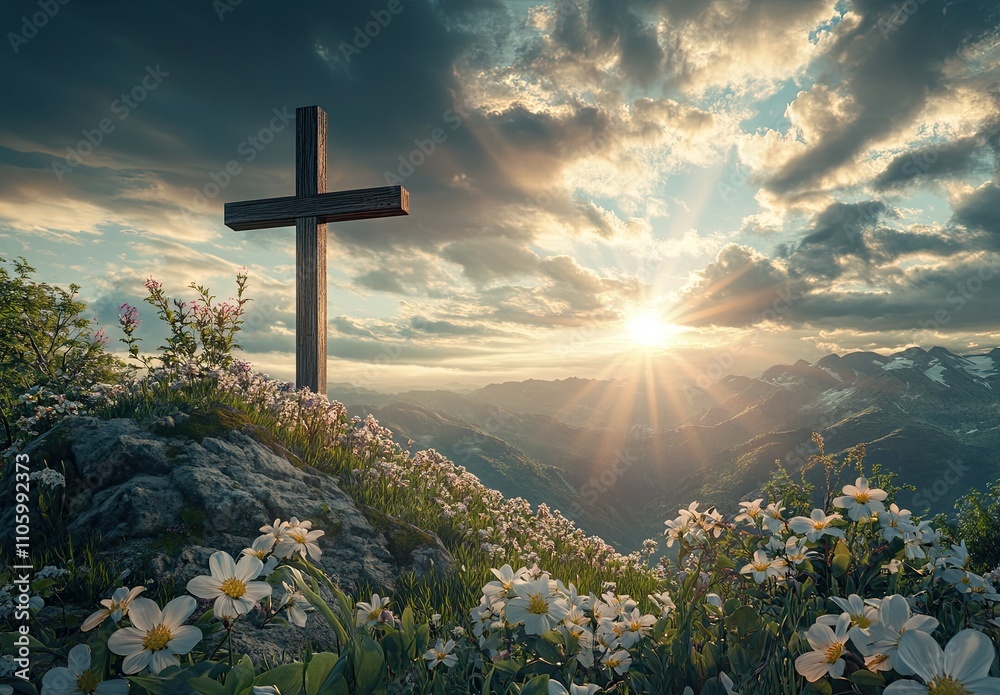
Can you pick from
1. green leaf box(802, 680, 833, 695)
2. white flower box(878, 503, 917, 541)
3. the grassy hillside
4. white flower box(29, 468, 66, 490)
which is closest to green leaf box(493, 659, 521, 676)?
the grassy hillside

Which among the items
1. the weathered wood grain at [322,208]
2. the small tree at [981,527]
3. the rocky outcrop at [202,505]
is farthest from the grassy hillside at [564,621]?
the weathered wood grain at [322,208]

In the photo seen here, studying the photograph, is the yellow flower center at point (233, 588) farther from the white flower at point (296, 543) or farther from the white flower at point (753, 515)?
the white flower at point (753, 515)

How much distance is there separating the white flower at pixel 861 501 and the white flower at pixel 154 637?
2.49 meters

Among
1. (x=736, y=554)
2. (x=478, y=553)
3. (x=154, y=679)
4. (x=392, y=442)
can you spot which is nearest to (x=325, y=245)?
(x=392, y=442)

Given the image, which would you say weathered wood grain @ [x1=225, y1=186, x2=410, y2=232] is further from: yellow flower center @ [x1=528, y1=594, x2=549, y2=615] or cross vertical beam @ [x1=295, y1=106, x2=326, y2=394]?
yellow flower center @ [x1=528, y1=594, x2=549, y2=615]

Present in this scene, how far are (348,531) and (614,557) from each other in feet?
15.0

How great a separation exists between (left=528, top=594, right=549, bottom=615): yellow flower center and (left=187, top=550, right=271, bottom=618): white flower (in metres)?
0.84

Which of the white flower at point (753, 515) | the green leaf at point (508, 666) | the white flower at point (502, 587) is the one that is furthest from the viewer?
the white flower at point (753, 515)

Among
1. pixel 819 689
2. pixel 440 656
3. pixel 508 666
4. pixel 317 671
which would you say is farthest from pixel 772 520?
pixel 317 671

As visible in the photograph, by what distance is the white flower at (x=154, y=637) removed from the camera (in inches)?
54.8

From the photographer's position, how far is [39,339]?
1220cm

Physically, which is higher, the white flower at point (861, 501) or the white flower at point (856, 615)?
the white flower at point (861, 501)

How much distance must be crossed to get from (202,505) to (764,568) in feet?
13.5

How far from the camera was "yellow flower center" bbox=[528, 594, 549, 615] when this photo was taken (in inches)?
75.1
